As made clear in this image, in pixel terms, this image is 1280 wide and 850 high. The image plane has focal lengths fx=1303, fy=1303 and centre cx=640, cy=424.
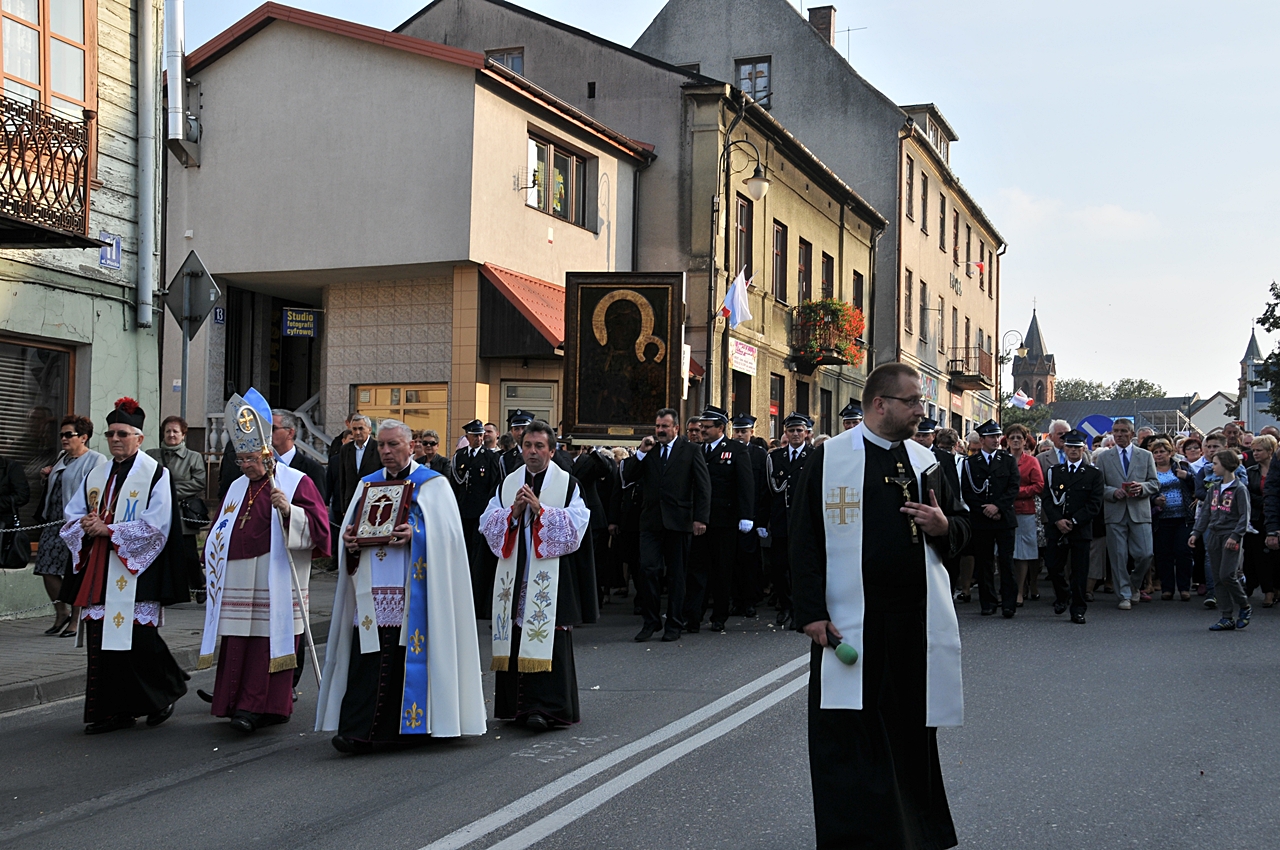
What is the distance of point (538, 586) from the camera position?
25.8 ft

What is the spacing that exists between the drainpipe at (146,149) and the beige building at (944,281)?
74.9 ft

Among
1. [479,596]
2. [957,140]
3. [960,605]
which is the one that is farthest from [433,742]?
[957,140]

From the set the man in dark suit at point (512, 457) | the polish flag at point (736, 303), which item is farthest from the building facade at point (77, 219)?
the polish flag at point (736, 303)

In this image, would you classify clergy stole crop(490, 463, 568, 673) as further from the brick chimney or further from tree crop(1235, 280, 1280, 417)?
tree crop(1235, 280, 1280, 417)

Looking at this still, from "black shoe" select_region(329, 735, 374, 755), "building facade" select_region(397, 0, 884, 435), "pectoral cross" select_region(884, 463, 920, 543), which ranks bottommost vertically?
"black shoe" select_region(329, 735, 374, 755)

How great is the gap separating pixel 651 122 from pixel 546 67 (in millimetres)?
2964

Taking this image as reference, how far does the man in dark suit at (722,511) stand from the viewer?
39.5 feet

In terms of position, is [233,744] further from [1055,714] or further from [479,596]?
[1055,714]

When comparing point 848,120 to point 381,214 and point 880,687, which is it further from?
point 880,687

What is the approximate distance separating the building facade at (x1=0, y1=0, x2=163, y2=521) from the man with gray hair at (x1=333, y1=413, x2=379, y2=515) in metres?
2.36

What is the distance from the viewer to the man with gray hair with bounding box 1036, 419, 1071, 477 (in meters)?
14.0

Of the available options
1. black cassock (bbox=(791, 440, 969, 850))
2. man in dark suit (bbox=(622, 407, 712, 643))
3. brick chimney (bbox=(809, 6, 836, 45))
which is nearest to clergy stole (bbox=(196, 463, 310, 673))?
black cassock (bbox=(791, 440, 969, 850))

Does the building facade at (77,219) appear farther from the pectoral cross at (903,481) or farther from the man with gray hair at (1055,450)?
the man with gray hair at (1055,450)

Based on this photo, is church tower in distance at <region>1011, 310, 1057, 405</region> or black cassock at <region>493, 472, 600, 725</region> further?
church tower in distance at <region>1011, 310, 1057, 405</region>
